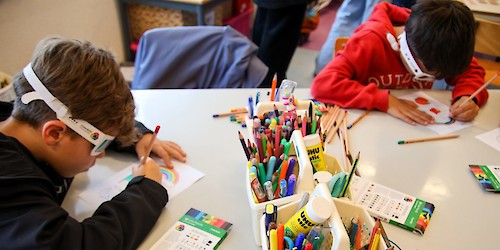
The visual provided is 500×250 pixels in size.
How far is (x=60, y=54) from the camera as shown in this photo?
75 cm

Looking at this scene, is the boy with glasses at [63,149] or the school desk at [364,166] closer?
the boy with glasses at [63,149]

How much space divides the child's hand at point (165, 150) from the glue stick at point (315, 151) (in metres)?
0.38

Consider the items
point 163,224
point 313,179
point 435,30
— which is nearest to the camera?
point 313,179

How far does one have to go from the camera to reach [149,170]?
881 mm

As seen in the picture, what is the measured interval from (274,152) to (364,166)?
33cm

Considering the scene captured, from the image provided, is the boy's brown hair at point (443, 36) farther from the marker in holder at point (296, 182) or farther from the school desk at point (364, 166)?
the marker in holder at point (296, 182)

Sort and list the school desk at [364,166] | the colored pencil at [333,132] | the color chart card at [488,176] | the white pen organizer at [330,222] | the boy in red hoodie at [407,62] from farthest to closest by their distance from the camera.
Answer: the boy in red hoodie at [407,62], the colored pencil at [333,132], the color chart card at [488,176], the school desk at [364,166], the white pen organizer at [330,222]

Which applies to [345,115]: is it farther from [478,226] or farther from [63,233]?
[63,233]

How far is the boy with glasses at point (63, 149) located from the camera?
646mm

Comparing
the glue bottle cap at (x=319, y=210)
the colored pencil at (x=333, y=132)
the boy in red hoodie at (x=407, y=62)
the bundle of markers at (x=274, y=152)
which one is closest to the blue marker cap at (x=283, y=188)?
the bundle of markers at (x=274, y=152)

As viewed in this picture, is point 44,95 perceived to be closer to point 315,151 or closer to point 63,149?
point 63,149

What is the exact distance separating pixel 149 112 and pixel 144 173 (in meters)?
0.33

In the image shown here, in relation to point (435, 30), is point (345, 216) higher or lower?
lower

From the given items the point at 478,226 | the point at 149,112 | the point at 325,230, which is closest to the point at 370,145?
the point at 478,226
